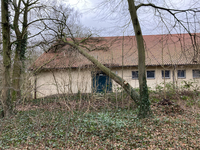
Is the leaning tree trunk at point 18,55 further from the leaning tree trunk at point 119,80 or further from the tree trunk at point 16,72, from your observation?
the leaning tree trunk at point 119,80

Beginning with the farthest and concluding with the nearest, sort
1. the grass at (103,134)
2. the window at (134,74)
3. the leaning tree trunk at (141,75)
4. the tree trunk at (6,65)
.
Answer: the window at (134,74) → the tree trunk at (6,65) → the leaning tree trunk at (141,75) → the grass at (103,134)

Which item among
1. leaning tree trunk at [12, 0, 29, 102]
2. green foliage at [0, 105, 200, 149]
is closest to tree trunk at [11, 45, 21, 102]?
leaning tree trunk at [12, 0, 29, 102]

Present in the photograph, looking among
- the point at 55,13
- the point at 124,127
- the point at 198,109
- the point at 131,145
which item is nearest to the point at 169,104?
the point at 198,109

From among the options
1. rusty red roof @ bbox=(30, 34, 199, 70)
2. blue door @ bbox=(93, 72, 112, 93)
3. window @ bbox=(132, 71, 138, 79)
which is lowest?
blue door @ bbox=(93, 72, 112, 93)

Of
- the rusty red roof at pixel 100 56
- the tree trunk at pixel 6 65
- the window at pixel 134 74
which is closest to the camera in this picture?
the tree trunk at pixel 6 65

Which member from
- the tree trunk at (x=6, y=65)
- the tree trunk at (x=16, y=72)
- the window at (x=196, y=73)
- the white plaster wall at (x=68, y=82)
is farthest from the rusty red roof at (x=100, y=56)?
the tree trunk at (x=6, y=65)

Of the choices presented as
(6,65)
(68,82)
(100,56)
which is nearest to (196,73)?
(100,56)

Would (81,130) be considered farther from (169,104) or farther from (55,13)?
(55,13)

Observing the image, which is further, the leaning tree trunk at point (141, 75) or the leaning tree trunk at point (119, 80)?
the leaning tree trunk at point (119, 80)

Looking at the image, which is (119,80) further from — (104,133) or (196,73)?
(196,73)

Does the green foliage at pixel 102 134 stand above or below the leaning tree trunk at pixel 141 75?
below

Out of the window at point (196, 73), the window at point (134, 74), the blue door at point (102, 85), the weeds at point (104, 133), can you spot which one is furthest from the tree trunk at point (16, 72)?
the window at point (196, 73)

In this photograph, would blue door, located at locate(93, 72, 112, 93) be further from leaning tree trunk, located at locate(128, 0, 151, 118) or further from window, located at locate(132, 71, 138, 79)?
leaning tree trunk, located at locate(128, 0, 151, 118)

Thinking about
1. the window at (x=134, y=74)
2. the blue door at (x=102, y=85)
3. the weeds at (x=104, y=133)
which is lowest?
Result: the weeds at (x=104, y=133)
